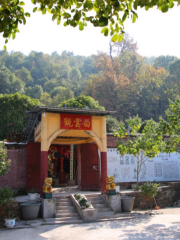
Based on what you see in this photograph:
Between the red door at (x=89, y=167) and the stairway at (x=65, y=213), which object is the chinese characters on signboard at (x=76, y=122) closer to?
the red door at (x=89, y=167)

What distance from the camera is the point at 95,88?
30422 mm

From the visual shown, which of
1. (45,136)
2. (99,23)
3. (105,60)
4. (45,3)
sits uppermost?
(105,60)

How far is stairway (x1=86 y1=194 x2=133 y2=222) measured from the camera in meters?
9.68

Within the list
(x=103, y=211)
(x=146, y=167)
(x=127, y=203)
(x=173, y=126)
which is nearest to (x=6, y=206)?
(x=103, y=211)

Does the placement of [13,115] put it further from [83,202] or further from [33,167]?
[83,202]

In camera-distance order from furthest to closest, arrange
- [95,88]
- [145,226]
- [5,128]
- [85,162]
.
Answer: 1. [95,88]
2. [5,128]
3. [85,162]
4. [145,226]

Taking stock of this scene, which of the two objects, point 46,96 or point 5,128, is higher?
point 46,96

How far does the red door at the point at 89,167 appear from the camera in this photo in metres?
13.2

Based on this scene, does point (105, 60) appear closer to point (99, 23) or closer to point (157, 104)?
point (157, 104)

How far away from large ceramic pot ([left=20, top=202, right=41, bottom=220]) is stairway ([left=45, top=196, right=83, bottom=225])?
1.66 feet

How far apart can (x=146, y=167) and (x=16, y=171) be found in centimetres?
691

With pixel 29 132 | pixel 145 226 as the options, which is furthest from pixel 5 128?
pixel 145 226

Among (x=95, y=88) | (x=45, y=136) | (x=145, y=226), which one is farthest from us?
(x=95, y=88)

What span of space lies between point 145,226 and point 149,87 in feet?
80.3
